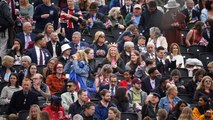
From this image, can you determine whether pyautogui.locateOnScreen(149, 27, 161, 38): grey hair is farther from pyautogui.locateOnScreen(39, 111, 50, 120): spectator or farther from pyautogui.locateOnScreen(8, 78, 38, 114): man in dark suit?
pyautogui.locateOnScreen(39, 111, 50, 120): spectator

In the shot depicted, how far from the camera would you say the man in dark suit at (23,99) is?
25578 millimetres

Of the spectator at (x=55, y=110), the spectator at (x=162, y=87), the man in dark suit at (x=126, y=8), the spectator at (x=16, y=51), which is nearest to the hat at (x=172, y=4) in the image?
the man in dark suit at (x=126, y=8)

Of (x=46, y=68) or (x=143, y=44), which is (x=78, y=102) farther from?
(x=143, y=44)

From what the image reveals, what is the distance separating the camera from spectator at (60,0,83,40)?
99.1 feet

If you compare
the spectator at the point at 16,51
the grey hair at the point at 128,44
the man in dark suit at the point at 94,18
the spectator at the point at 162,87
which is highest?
the man in dark suit at the point at 94,18

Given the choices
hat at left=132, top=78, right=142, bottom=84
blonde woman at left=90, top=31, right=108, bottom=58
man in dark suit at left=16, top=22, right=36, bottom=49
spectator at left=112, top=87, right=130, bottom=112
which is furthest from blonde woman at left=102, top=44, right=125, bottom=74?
man in dark suit at left=16, top=22, right=36, bottom=49

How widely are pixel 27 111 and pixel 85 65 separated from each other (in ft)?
7.22

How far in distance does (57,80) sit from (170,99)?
2400 millimetres

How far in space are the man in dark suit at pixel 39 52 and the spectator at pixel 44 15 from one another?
6.19 ft

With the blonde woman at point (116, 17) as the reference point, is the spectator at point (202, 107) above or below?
below

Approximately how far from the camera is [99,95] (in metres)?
26.3

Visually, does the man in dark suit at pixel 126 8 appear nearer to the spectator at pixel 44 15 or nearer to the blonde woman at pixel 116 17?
the blonde woman at pixel 116 17

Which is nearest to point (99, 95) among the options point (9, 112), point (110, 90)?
point (110, 90)

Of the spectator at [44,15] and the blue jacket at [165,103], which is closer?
the blue jacket at [165,103]
